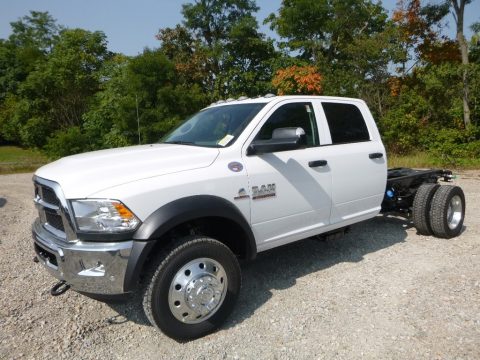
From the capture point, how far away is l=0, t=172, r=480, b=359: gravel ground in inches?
115

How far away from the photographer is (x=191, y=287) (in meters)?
2.99

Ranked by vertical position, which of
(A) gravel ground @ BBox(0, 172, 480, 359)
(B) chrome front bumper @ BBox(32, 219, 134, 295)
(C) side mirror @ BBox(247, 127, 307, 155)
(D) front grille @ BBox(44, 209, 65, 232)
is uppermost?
(C) side mirror @ BBox(247, 127, 307, 155)

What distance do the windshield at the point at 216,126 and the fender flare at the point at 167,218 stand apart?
2.11ft

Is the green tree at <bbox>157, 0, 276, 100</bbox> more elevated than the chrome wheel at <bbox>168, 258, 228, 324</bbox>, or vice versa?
the green tree at <bbox>157, 0, 276, 100</bbox>

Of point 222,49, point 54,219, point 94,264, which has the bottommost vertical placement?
point 94,264

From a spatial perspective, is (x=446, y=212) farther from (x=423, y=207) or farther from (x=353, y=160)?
(x=353, y=160)

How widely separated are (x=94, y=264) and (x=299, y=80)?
1614cm

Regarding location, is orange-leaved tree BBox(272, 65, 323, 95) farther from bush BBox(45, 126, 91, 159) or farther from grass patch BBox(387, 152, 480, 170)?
bush BBox(45, 126, 91, 159)

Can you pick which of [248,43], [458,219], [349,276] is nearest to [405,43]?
[248,43]

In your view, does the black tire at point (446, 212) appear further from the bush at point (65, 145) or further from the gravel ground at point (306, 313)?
the bush at point (65, 145)

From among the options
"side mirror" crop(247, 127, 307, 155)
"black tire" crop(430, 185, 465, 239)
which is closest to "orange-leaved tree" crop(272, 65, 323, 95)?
"black tire" crop(430, 185, 465, 239)

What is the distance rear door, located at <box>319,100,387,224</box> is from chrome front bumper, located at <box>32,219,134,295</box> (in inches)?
92.6

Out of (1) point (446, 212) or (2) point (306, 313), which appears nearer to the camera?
(2) point (306, 313)

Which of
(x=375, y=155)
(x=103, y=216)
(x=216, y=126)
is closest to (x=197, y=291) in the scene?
(x=103, y=216)
